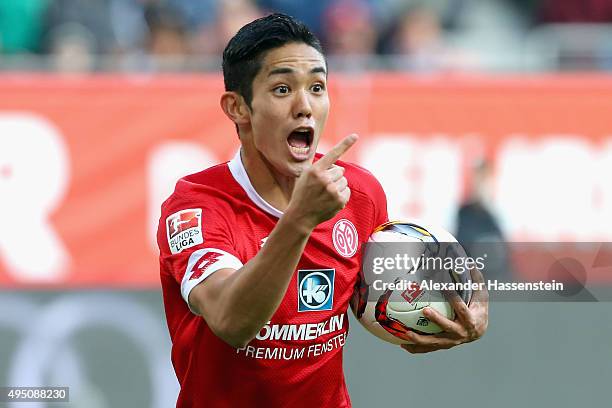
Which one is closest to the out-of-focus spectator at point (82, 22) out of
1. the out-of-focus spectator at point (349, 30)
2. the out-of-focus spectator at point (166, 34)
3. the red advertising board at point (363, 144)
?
the out-of-focus spectator at point (166, 34)

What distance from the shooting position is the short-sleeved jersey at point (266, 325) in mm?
4523

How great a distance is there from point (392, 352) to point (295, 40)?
10.8ft

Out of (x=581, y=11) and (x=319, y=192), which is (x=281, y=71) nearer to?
(x=319, y=192)

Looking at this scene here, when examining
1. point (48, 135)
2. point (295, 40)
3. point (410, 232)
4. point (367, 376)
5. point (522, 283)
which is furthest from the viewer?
point (48, 135)

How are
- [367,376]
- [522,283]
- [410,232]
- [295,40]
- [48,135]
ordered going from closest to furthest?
[295,40]
[410,232]
[522,283]
[367,376]
[48,135]

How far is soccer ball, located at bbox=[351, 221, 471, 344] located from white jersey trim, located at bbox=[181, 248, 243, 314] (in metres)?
0.72

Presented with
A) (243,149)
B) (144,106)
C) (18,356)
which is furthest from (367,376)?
(144,106)

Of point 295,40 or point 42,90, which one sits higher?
point 42,90

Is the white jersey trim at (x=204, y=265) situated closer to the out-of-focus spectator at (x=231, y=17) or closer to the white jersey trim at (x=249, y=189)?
the white jersey trim at (x=249, y=189)

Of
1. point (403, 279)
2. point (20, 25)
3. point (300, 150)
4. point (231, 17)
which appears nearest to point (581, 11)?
point (231, 17)

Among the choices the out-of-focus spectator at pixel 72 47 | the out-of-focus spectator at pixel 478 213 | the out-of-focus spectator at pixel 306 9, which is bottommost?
the out-of-focus spectator at pixel 478 213

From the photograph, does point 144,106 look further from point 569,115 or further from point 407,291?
point 407,291

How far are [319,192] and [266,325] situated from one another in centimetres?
87

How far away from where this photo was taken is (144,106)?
9797mm
